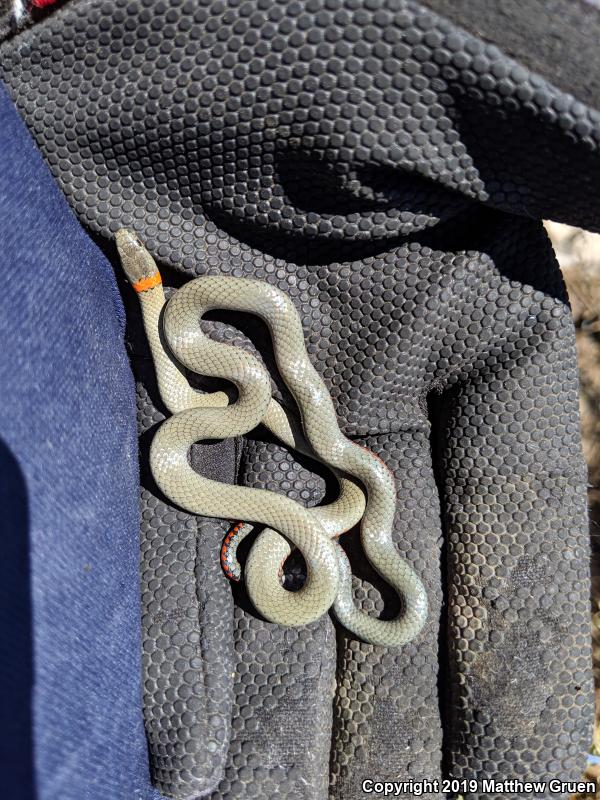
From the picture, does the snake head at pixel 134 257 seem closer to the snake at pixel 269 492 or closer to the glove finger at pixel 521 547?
the snake at pixel 269 492

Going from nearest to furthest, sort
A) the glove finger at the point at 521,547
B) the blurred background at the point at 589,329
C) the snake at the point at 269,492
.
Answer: the glove finger at the point at 521,547
the snake at the point at 269,492
the blurred background at the point at 589,329

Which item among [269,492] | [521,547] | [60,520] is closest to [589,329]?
[521,547]

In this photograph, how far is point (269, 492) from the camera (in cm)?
202

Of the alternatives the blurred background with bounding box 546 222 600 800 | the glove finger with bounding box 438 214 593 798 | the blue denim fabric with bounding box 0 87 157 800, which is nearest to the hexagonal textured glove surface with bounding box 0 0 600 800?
the glove finger with bounding box 438 214 593 798

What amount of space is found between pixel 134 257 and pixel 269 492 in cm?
92

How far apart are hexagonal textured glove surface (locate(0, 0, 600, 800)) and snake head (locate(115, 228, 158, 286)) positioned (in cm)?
3

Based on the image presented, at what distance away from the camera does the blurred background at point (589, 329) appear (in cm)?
279

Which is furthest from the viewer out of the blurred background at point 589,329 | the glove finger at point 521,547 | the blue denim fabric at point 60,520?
the blurred background at point 589,329

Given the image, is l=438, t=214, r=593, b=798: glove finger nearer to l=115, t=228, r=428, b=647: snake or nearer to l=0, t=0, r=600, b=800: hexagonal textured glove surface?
l=0, t=0, r=600, b=800: hexagonal textured glove surface

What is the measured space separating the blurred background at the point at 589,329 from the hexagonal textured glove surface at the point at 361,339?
1037 mm

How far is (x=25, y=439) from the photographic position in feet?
4.78

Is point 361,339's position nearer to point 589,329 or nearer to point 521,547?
point 521,547

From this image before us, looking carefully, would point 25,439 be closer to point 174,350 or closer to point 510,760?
point 174,350

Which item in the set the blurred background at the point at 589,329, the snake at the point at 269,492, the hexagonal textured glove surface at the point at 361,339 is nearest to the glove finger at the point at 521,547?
the hexagonal textured glove surface at the point at 361,339
